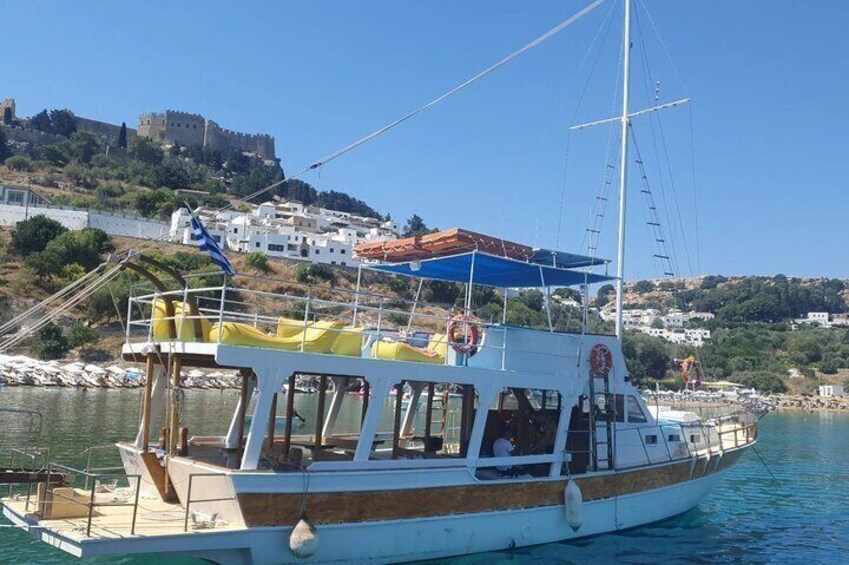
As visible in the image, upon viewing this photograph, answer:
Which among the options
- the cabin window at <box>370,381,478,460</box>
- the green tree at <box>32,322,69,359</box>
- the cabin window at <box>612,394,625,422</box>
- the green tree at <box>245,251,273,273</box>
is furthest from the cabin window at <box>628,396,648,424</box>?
the green tree at <box>245,251,273,273</box>

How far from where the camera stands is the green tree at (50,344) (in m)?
58.7

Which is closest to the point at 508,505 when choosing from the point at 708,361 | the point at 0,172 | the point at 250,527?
the point at 250,527

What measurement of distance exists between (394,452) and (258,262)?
271ft

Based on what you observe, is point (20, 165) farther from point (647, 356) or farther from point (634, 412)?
point (634, 412)

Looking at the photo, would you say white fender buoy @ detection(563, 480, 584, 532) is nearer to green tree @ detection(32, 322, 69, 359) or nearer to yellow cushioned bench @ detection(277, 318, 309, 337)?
yellow cushioned bench @ detection(277, 318, 309, 337)

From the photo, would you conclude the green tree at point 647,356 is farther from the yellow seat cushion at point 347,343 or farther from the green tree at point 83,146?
the green tree at point 83,146

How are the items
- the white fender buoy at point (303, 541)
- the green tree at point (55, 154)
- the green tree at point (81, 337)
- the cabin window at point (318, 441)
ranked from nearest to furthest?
1. the white fender buoy at point (303, 541)
2. the cabin window at point (318, 441)
3. the green tree at point (81, 337)
4. the green tree at point (55, 154)

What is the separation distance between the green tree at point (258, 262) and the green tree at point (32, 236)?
21.1 metres

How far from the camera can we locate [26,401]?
38781 millimetres

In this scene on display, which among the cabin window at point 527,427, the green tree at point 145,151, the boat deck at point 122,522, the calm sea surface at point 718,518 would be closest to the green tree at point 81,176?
the green tree at point 145,151

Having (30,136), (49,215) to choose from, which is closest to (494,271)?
(49,215)

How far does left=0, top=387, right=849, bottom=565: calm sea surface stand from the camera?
13.5m

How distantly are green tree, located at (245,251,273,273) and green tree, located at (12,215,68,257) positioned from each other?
832 inches

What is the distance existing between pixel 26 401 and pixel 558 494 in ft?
111
